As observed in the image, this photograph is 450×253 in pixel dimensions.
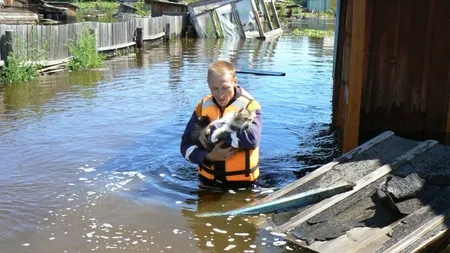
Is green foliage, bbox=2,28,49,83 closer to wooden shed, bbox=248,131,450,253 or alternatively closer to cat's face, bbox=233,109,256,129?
cat's face, bbox=233,109,256,129

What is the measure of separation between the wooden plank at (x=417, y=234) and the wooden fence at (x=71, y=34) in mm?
11981

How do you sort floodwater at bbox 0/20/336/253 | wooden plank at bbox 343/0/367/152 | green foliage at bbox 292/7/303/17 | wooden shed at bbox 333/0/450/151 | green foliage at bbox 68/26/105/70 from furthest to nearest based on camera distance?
green foliage at bbox 292/7/303/17 < green foliage at bbox 68/26/105/70 < wooden shed at bbox 333/0/450/151 < wooden plank at bbox 343/0/367/152 < floodwater at bbox 0/20/336/253

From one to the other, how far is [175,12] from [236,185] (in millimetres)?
29500

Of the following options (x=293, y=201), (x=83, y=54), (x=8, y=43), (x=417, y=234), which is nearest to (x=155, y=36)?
(x=83, y=54)

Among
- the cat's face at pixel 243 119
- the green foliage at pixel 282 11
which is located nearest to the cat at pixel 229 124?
the cat's face at pixel 243 119

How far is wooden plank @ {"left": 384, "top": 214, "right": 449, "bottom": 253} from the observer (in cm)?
429

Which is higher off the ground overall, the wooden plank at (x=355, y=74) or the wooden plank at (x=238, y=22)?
the wooden plank at (x=238, y=22)

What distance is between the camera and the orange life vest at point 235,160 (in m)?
6.03

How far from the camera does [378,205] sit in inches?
198

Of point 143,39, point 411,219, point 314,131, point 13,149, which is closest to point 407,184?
point 411,219

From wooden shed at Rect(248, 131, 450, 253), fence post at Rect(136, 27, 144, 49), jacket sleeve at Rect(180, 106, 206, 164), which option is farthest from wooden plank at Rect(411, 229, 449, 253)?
fence post at Rect(136, 27, 144, 49)

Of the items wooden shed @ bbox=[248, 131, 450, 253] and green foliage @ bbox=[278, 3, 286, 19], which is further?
green foliage @ bbox=[278, 3, 286, 19]

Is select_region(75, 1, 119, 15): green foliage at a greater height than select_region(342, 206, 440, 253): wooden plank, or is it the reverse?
select_region(75, 1, 119, 15): green foliage

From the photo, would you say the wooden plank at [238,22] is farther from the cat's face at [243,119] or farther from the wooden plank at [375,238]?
the wooden plank at [375,238]
